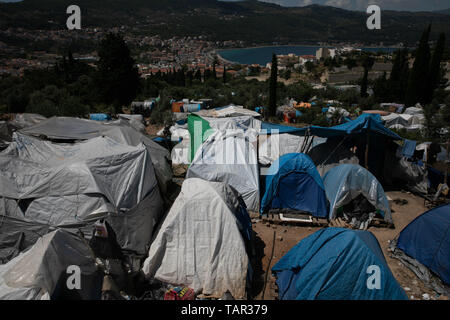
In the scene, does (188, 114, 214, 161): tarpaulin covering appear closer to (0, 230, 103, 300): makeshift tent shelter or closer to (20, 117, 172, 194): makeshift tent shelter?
(20, 117, 172, 194): makeshift tent shelter

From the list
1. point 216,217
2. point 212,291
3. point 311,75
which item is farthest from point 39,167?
point 311,75

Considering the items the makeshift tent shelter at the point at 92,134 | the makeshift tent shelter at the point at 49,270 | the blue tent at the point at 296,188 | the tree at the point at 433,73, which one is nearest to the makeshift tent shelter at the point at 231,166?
the blue tent at the point at 296,188

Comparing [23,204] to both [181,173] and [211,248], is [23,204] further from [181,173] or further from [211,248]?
[181,173]

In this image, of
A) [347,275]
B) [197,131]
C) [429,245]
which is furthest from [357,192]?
[197,131]

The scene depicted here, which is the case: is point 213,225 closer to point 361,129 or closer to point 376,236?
point 376,236

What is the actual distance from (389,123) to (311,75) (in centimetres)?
4744

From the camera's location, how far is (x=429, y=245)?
616cm

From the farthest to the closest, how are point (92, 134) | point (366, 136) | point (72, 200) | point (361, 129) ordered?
point (366, 136)
point (361, 129)
point (92, 134)
point (72, 200)

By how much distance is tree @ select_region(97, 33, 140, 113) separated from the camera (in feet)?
99.1

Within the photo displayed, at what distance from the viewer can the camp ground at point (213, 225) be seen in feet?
15.5

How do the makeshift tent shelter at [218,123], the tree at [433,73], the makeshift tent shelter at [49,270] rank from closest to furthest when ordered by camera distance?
the makeshift tent shelter at [49,270], the makeshift tent shelter at [218,123], the tree at [433,73]

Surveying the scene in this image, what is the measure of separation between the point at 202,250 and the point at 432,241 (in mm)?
4982

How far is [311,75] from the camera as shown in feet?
208

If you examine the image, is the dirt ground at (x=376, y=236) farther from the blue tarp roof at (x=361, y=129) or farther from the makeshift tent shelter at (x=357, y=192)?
the blue tarp roof at (x=361, y=129)
